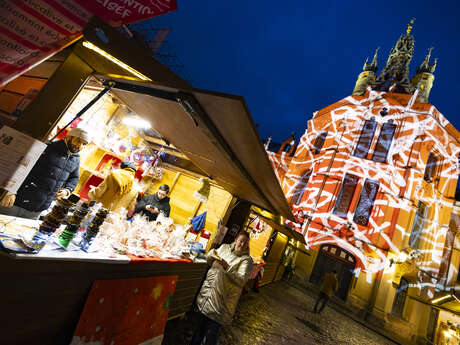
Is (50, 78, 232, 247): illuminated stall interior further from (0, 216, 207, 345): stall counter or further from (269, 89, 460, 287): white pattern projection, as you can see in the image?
(269, 89, 460, 287): white pattern projection

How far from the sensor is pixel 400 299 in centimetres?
1641

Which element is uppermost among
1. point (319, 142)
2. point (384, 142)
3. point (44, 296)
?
point (384, 142)

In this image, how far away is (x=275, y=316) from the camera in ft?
25.0

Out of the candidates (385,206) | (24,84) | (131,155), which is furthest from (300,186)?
(24,84)

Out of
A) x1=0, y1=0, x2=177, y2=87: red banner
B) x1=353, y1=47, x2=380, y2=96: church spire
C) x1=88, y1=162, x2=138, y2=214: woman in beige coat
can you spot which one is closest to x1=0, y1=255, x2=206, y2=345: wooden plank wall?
x1=0, y1=0, x2=177, y2=87: red banner

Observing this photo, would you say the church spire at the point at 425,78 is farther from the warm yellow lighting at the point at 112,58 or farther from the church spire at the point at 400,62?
the warm yellow lighting at the point at 112,58

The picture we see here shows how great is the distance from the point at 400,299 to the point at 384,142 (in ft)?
36.6

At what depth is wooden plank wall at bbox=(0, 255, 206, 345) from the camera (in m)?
1.89

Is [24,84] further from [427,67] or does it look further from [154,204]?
[427,67]

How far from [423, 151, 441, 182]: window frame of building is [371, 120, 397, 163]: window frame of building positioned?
3.91 meters

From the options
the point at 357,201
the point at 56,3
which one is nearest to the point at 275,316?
the point at 56,3

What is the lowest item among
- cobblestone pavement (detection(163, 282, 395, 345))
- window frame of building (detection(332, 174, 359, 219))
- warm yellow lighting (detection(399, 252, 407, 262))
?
cobblestone pavement (detection(163, 282, 395, 345))

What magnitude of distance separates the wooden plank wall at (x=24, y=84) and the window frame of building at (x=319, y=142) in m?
21.4

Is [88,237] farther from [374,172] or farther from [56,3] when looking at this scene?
[374,172]
